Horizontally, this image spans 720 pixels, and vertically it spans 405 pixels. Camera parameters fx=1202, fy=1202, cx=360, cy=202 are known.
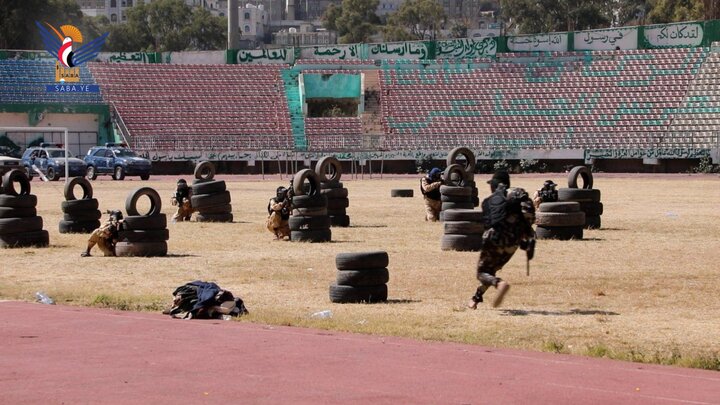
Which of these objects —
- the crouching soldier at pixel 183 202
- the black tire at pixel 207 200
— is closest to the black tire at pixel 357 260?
the black tire at pixel 207 200

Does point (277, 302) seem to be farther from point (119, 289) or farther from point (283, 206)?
point (283, 206)

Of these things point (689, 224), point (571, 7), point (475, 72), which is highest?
point (571, 7)

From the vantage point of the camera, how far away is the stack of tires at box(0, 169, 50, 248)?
23.4 m

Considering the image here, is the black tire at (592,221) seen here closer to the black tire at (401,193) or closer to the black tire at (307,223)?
the black tire at (307,223)

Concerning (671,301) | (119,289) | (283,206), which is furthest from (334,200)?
(671,301)

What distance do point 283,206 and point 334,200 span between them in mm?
3797

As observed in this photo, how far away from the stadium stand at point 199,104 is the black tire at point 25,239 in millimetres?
44984

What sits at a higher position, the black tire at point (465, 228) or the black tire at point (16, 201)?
the black tire at point (16, 201)

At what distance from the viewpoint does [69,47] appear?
75.4 m

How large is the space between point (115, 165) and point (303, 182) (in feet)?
114

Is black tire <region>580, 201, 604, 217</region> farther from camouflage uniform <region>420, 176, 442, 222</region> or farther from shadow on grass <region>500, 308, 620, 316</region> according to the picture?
shadow on grass <region>500, 308, 620, 316</region>

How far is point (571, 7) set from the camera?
131875 mm

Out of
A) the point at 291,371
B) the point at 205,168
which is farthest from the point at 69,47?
the point at 291,371

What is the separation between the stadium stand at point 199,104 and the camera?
70.2 meters
